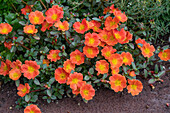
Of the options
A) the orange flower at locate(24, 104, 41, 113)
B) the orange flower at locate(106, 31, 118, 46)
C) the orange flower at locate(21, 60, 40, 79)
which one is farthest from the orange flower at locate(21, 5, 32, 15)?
the orange flower at locate(24, 104, 41, 113)

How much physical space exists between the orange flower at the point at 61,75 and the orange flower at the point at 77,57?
0.17 metres

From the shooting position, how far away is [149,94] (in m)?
2.59

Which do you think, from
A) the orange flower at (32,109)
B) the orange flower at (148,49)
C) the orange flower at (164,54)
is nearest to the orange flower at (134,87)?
the orange flower at (148,49)

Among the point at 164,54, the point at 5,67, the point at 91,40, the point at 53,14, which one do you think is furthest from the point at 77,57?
the point at 164,54

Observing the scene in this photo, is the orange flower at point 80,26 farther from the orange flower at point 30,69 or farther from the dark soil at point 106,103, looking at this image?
the dark soil at point 106,103

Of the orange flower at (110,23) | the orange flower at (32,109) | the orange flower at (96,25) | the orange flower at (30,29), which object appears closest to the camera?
the orange flower at (32,109)

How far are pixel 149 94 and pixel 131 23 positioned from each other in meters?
1.11

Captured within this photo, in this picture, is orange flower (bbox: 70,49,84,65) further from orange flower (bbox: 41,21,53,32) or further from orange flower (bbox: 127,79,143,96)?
orange flower (bbox: 127,79,143,96)

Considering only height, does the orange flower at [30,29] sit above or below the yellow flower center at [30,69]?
above

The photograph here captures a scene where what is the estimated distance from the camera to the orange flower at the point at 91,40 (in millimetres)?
2320

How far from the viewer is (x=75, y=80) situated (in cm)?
229

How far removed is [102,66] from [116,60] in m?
0.19

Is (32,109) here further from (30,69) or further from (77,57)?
(77,57)

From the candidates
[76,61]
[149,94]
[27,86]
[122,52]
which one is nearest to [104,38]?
[122,52]
